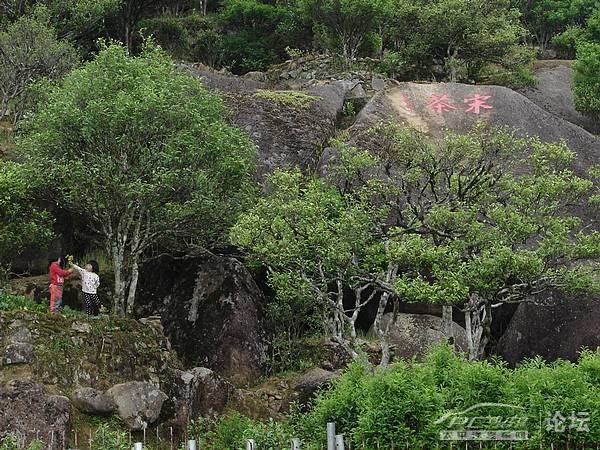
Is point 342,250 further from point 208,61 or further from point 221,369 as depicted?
point 208,61

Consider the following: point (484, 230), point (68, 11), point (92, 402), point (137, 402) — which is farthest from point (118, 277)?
point (68, 11)

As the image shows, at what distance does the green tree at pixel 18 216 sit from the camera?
15281 millimetres

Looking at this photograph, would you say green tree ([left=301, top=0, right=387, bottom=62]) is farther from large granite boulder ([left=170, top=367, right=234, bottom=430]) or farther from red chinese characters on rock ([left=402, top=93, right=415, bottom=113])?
large granite boulder ([left=170, top=367, right=234, bottom=430])

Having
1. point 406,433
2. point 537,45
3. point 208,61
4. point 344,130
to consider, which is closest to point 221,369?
point 406,433

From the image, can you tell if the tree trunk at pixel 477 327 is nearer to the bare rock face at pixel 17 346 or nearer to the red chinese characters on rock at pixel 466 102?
the bare rock face at pixel 17 346

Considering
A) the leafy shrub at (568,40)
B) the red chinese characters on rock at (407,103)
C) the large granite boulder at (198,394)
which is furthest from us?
the leafy shrub at (568,40)

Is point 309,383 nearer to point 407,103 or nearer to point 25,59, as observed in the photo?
point 407,103

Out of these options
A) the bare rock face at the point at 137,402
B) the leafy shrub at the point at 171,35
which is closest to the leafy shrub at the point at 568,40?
the leafy shrub at the point at 171,35

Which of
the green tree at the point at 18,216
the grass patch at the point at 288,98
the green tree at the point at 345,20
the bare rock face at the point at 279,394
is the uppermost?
the green tree at the point at 345,20

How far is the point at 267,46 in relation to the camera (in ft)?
111

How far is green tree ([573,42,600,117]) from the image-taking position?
26.1 metres

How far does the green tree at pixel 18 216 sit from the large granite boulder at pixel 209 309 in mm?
3101

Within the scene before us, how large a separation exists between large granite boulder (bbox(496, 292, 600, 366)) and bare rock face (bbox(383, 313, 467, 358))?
4.29ft

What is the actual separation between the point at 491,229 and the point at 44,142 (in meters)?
10.0
